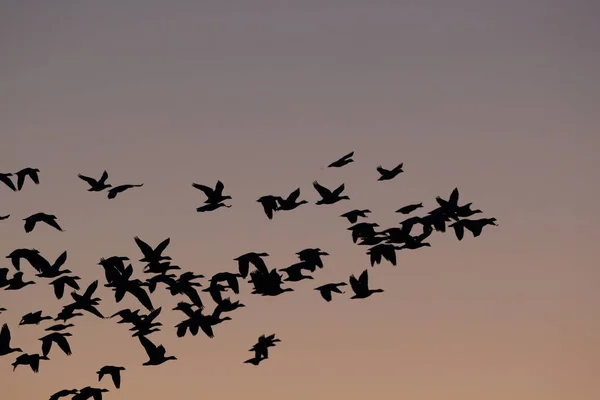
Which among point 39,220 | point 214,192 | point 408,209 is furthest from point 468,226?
point 39,220

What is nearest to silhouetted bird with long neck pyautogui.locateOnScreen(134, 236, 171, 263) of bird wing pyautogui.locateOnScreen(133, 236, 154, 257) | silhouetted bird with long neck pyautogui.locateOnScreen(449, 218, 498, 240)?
bird wing pyautogui.locateOnScreen(133, 236, 154, 257)

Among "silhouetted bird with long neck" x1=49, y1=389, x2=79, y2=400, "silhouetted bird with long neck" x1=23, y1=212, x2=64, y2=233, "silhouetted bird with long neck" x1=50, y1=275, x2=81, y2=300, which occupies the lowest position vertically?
"silhouetted bird with long neck" x1=49, y1=389, x2=79, y2=400

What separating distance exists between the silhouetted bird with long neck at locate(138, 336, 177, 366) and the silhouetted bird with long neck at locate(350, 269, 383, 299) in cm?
842

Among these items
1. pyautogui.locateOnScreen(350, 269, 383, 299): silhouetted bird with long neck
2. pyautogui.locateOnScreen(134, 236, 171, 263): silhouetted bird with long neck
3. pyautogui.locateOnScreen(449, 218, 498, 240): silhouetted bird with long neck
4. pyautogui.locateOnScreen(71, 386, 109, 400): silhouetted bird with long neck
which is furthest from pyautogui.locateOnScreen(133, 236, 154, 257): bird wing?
pyautogui.locateOnScreen(449, 218, 498, 240): silhouetted bird with long neck

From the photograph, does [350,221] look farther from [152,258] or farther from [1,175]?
[1,175]

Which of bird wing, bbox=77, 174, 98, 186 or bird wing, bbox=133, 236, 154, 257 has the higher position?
bird wing, bbox=77, 174, 98, 186

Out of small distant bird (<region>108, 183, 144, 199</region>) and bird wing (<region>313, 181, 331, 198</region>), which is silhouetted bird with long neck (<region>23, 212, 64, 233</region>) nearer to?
small distant bird (<region>108, 183, 144, 199</region>)

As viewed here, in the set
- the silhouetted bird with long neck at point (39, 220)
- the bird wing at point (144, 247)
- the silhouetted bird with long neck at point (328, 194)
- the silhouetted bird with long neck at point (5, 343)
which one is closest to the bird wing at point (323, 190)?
the silhouetted bird with long neck at point (328, 194)

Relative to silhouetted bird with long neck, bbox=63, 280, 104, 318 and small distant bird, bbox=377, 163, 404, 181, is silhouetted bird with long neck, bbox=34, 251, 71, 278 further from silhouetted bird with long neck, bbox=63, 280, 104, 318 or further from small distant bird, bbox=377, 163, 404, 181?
small distant bird, bbox=377, 163, 404, 181

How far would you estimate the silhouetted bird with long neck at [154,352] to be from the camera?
59.7 meters

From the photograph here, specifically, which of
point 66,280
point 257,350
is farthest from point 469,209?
point 66,280

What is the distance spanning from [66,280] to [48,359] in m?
3.81

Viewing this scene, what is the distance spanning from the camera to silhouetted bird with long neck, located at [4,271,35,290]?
197 feet

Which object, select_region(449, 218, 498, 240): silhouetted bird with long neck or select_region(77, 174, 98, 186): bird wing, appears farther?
select_region(77, 174, 98, 186): bird wing
